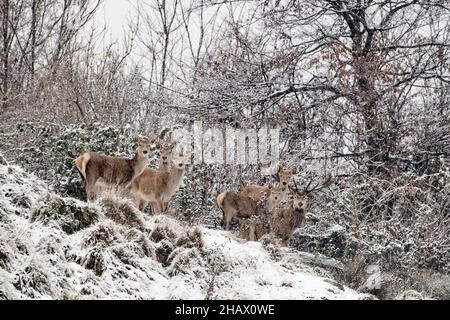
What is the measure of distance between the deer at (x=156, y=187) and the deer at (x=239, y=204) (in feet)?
3.27

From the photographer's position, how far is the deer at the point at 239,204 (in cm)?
1268

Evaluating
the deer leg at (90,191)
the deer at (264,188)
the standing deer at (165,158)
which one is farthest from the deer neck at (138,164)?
the deer at (264,188)

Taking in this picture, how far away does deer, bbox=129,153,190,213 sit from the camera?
11.9 meters

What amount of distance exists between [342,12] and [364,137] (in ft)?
9.12

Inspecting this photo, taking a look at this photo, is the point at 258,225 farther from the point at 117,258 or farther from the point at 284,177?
the point at 117,258

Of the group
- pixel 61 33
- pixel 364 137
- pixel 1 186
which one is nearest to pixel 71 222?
pixel 1 186

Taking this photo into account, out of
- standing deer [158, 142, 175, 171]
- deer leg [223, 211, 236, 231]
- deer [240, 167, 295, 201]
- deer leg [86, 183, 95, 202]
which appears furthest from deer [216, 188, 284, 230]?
deer leg [86, 183, 95, 202]

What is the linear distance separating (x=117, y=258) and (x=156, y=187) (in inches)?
175

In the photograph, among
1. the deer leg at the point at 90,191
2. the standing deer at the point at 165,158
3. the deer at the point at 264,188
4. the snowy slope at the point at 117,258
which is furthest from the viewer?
the deer at the point at 264,188

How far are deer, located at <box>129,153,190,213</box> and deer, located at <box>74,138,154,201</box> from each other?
53 centimetres

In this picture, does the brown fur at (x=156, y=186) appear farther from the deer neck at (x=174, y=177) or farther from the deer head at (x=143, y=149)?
the deer head at (x=143, y=149)

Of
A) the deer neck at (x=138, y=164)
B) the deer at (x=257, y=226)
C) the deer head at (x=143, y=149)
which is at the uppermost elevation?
the deer head at (x=143, y=149)

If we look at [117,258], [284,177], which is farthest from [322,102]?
[117,258]

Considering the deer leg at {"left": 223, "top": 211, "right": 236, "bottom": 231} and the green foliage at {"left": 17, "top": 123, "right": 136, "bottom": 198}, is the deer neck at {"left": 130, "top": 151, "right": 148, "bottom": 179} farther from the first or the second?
the deer leg at {"left": 223, "top": 211, "right": 236, "bottom": 231}
